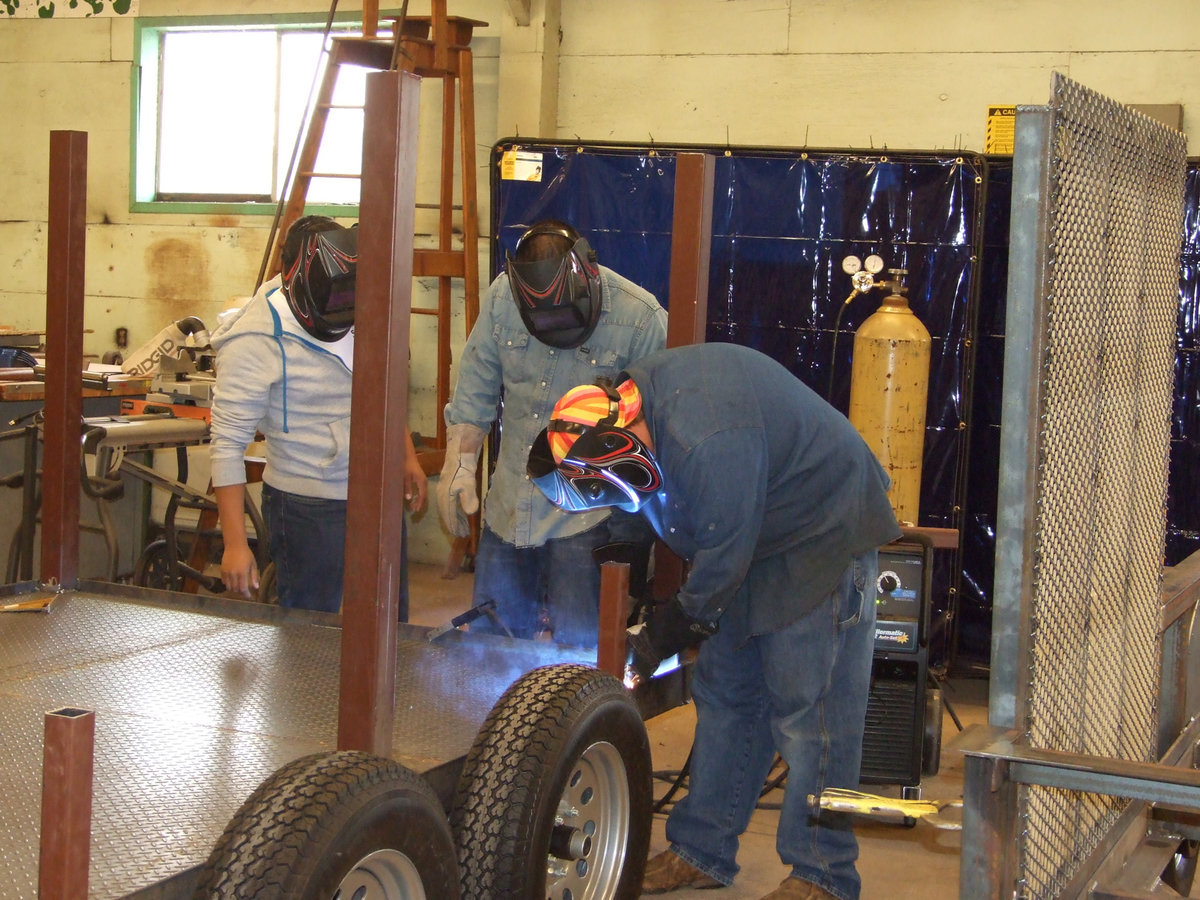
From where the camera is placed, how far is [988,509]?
19.4 feet

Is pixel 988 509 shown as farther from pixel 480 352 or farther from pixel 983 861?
pixel 983 861

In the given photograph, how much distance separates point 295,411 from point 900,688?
2221 mm

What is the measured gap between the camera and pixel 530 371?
374 centimetres

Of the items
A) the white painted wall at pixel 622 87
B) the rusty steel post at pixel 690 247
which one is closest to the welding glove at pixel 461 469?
the rusty steel post at pixel 690 247

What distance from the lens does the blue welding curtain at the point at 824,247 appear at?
5754mm

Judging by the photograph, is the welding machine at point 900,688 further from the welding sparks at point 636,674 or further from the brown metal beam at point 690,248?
the brown metal beam at point 690,248

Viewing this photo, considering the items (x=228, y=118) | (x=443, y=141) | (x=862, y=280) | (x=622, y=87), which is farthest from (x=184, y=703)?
(x=228, y=118)

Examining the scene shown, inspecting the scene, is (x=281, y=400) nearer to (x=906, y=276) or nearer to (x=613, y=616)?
(x=613, y=616)

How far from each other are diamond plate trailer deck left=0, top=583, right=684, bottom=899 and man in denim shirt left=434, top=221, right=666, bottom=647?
488mm

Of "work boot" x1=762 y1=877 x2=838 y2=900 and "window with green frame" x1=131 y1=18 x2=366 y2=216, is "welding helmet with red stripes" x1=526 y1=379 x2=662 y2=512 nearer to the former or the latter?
"work boot" x1=762 y1=877 x2=838 y2=900

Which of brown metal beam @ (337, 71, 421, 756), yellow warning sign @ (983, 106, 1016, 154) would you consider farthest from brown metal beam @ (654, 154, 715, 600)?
yellow warning sign @ (983, 106, 1016, 154)

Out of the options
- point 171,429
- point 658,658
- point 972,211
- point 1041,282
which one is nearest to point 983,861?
point 1041,282

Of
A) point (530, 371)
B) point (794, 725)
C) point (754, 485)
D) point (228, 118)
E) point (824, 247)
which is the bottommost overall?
point (794, 725)

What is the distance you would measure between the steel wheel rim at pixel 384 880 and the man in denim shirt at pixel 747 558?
98 cm
